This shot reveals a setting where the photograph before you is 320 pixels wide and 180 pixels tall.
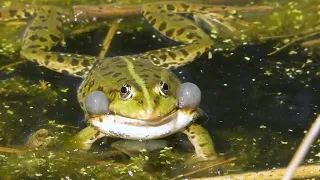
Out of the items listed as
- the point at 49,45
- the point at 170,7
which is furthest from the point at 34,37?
the point at 170,7

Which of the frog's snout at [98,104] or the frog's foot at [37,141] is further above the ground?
the frog's snout at [98,104]

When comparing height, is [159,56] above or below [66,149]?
above

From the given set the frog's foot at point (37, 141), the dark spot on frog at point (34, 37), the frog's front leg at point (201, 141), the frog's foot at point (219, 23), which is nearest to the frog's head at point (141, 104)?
the frog's front leg at point (201, 141)

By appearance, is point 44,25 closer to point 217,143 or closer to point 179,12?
point 179,12

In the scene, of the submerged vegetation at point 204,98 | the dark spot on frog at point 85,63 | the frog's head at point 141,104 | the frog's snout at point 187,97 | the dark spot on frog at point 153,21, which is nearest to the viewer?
the frog's head at point 141,104

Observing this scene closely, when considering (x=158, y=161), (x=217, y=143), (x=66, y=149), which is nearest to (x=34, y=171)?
(x=66, y=149)

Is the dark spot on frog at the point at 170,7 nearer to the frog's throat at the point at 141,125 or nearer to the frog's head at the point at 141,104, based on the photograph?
the frog's head at the point at 141,104
